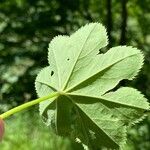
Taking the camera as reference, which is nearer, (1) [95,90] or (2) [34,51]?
(1) [95,90]

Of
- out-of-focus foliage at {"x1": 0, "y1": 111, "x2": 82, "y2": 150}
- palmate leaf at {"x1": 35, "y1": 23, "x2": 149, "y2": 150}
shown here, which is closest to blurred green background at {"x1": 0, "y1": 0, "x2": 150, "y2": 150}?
out-of-focus foliage at {"x1": 0, "y1": 111, "x2": 82, "y2": 150}

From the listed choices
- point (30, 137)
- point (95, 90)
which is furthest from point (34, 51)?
point (95, 90)

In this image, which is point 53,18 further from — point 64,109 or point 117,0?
point 64,109

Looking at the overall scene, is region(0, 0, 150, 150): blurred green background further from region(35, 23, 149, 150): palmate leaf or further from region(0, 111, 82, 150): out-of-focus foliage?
region(35, 23, 149, 150): palmate leaf

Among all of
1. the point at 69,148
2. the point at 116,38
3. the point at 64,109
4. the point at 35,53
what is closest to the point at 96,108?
the point at 64,109

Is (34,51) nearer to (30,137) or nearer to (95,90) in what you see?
(30,137)

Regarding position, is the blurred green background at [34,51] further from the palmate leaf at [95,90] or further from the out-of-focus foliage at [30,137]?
the palmate leaf at [95,90]

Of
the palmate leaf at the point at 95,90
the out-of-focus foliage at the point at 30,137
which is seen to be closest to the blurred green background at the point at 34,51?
the out-of-focus foliage at the point at 30,137
